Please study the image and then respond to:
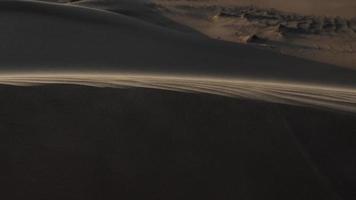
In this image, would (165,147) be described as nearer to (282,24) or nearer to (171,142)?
(171,142)

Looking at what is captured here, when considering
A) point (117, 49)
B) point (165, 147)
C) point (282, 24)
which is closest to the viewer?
point (165, 147)

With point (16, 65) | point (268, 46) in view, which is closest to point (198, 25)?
point (268, 46)

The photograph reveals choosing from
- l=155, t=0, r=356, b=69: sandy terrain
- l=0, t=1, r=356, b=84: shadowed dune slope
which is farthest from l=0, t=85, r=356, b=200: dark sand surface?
l=155, t=0, r=356, b=69: sandy terrain

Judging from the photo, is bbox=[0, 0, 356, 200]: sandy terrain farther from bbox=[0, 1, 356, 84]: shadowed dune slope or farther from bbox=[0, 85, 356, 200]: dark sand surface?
Answer: bbox=[0, 1, 356, 84]: shadowed dune slope

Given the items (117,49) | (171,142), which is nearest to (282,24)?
(117,49)

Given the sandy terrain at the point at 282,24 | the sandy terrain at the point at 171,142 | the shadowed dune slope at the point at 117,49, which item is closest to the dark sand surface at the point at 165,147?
the sandy terrain at the point at 171,142
